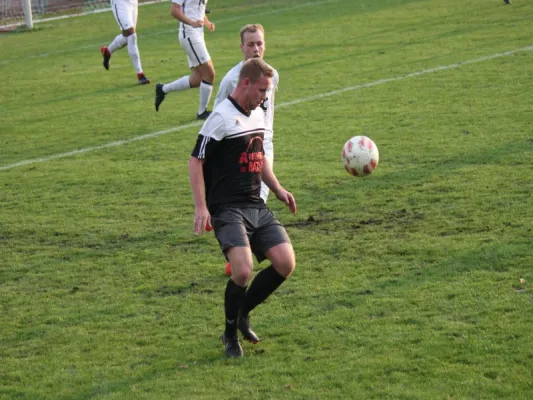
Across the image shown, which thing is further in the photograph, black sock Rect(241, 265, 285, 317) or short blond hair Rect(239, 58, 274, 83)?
black sock Rect(241, 265, 285, 317)

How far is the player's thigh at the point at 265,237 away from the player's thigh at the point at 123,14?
458 inches

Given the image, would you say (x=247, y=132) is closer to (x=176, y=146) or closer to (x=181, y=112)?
(x=176, y=146)

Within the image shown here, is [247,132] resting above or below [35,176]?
above

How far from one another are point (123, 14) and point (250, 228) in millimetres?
11964

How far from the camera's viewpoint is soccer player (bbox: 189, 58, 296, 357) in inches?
227

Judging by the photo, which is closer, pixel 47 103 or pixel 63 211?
pixel 63 211

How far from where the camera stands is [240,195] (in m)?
5.98

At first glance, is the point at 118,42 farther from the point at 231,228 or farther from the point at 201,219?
the point at 201,219

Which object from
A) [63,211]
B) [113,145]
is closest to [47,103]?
[113,145]

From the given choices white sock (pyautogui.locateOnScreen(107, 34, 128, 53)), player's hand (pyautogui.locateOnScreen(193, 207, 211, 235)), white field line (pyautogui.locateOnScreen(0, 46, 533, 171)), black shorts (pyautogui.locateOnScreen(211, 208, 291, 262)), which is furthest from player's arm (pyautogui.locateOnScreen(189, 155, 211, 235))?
white sock (pyautogui.locateOnScreen(107, 34, 128, 53))

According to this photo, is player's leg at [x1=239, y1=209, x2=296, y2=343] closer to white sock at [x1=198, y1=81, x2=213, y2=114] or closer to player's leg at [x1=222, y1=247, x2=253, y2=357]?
player's leg at [x1=222, y1=247, x2=253, y2=357]

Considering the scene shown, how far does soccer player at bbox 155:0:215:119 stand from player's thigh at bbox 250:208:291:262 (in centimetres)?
740

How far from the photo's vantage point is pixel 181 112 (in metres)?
13.9

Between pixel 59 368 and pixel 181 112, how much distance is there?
8317 millimetres
